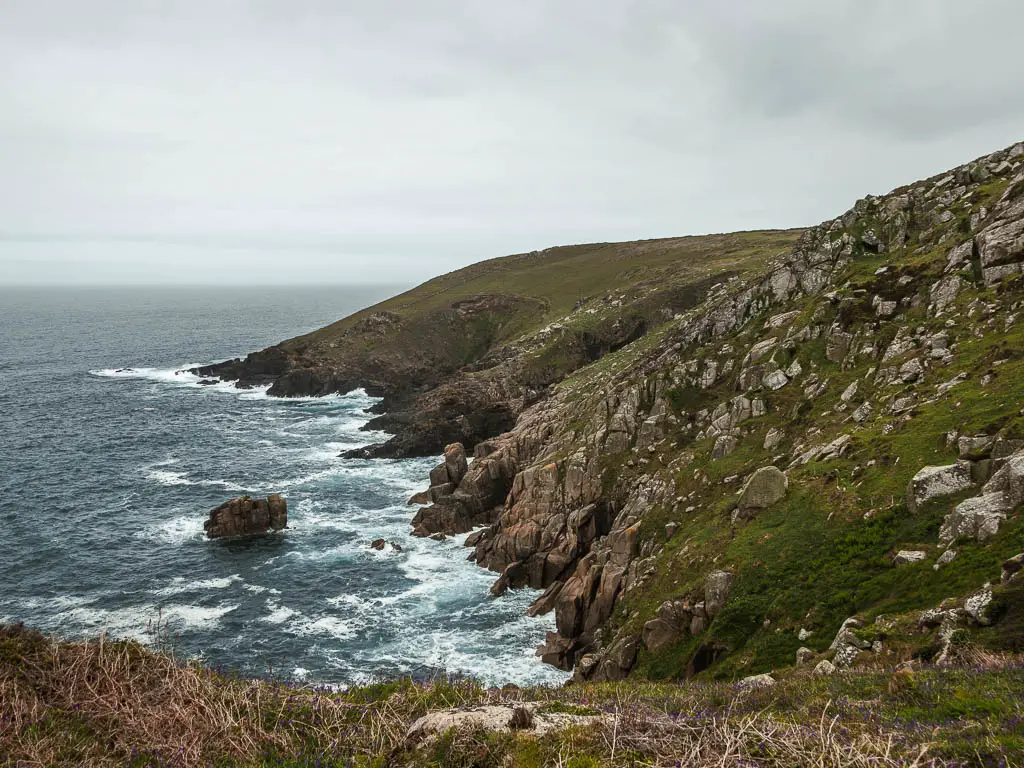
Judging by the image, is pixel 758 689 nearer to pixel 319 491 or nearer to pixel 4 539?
pixel 319 491

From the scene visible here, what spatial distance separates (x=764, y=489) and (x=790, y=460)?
12.9 feet

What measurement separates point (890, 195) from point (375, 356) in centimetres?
9709

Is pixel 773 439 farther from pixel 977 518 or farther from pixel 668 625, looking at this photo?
pixel 977 518

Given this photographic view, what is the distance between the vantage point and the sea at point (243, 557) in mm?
38500

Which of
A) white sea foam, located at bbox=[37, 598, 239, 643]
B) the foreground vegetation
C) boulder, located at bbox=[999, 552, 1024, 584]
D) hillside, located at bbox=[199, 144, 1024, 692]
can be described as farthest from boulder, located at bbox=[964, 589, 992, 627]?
white sea foam, located at bbox=[37, 598, 239, 643]

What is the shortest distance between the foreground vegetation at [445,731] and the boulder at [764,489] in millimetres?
17817

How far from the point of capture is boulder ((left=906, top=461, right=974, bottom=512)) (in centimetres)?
2359

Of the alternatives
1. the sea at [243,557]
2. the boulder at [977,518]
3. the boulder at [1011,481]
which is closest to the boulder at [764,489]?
the boulder at [977,518]

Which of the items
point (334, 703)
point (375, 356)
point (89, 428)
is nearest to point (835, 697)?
point (334, 703)

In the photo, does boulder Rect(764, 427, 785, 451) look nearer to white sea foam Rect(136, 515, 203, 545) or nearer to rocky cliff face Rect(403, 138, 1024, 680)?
rocky cliff face Rect(403, 138, 1024, 680)

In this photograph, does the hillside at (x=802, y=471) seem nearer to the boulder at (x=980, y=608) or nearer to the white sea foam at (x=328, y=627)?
the boulder at (x=980, y=608)

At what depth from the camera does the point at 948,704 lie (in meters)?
10.5

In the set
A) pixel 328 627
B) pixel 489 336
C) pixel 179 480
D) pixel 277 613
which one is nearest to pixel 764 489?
pixel 328 627

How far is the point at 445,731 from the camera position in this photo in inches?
360
